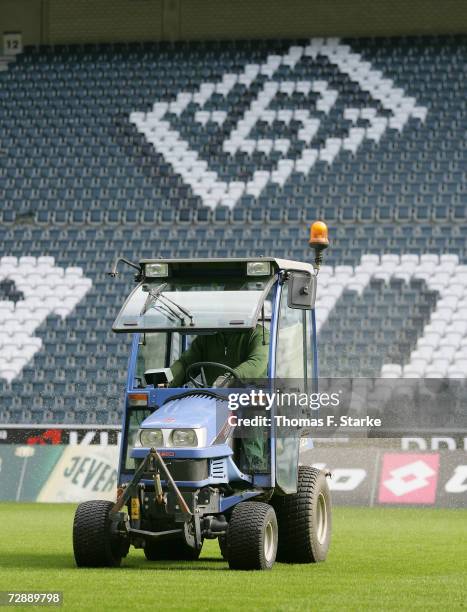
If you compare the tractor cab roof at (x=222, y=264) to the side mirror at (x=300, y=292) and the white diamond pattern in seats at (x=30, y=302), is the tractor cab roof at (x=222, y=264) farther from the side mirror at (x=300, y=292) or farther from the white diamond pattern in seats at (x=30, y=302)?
the white diamond pattern in seats at (x=30, y=302)

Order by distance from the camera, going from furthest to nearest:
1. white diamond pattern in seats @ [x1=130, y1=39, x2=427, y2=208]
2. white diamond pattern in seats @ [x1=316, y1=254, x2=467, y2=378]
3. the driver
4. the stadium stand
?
white diamond pattern in seats @ [x1=130, y1=39, x2=427, y2=208]
the stadium stand
white diamond pattern in seats @ [x1=316, y1=254, x2=467, y2=378]
the driver

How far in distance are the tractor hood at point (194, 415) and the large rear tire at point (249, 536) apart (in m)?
0.54

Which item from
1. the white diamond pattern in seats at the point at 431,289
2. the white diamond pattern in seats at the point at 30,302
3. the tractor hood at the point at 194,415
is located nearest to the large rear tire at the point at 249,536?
the tractor hood at the point at 194,415

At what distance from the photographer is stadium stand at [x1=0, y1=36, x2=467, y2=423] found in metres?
23.3

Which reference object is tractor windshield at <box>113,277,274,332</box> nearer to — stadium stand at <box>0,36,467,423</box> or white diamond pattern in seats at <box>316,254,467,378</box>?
stadium stand at <box>0,36,467,423</box>

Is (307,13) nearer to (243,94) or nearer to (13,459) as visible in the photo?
(243,94)

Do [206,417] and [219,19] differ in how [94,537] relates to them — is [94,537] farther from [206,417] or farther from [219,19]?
[219,19]

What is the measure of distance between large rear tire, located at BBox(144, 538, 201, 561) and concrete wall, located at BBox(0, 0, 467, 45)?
782 inches

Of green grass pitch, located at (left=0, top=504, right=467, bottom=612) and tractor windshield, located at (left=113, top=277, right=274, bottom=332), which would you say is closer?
green grass pitch, located at (left=0, top=504, right=467, bottom=612)

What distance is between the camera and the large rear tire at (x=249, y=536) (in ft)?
29.3

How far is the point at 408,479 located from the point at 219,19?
1413 cm

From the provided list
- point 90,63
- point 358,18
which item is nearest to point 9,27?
point 90,63

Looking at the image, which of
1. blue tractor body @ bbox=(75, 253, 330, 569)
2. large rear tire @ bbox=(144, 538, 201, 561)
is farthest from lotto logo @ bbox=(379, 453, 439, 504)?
large rear tire @ bbox=(144, 538, 201, 561)

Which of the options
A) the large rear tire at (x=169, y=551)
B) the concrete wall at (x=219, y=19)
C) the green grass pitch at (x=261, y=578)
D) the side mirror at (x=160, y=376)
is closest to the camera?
the green grass pitch at (x=261, y=578)
